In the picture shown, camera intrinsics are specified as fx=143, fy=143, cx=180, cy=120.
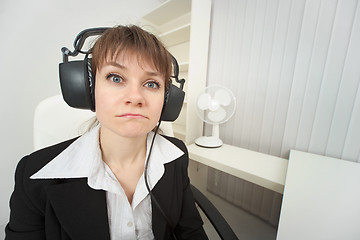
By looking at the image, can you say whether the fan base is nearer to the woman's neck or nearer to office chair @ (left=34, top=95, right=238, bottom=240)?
office chair @ (left=34, top=95, right=238, bottom=240)

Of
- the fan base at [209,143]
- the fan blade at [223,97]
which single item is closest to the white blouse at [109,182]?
the fan base at [209,143]

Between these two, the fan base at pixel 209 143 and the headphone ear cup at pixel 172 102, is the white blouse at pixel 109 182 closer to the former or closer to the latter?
the headphone ear cup at pixel 172 102

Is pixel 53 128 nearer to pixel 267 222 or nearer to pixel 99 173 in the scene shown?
pixel 99 173

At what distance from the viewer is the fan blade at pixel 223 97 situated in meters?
1.17

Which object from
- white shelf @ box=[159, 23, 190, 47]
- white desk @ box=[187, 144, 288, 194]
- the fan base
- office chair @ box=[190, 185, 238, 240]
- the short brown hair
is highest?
white shelf @ box=[159, 23, 190, 47]

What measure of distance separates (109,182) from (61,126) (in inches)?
16.0

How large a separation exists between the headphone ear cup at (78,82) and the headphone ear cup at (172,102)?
0.86 feet

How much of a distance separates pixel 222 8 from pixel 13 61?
1.71m

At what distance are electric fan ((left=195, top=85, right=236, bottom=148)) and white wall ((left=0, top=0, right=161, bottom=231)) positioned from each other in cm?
123

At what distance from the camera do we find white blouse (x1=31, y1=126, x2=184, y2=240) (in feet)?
1.60

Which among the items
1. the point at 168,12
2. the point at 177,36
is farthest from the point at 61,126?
the point at 168,12

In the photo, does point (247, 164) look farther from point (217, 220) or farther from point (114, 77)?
point (114, 77)

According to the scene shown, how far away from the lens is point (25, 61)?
1.04 metres

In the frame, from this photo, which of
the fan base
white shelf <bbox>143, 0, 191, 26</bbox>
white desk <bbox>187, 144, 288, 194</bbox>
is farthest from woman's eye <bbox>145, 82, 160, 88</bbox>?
white shelf <bbox>143, 0, 191, 26</bbox>
